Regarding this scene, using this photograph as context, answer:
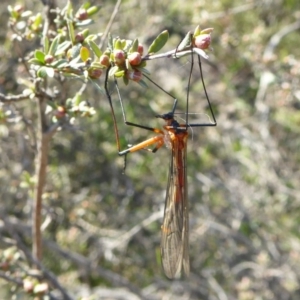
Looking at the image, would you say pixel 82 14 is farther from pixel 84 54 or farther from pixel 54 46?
pixel 84 54

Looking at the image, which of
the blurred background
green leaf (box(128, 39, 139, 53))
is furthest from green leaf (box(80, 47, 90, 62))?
the blurred background

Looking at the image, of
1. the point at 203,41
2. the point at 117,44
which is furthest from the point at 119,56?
the point at 203,41

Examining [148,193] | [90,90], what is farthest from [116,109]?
[148,193]

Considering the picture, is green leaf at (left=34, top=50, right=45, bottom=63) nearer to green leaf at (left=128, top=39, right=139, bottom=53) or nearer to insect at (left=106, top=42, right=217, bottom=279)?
green leaf at (left=128, top=39, right=139, bottom=53)

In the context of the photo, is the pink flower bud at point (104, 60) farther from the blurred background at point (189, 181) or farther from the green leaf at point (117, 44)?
the blurred background at point (189, 181)

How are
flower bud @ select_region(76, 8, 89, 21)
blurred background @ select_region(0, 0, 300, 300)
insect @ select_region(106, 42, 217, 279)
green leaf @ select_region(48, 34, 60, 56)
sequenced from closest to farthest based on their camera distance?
green leaf @ select_region(48, 34, 60, 56), flower bud @ select_region(76, 8, 89, 21), insect @ select_region(106, 42, 217, 279), blurred background @ select_region(0, 0, 300, 300)

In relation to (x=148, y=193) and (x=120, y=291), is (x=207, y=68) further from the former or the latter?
(x=120, y=291)

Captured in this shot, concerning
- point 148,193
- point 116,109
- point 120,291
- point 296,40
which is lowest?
point 120,291
